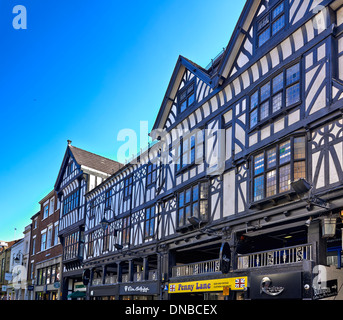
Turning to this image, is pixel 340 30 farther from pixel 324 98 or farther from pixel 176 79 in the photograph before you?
pixel 176 79

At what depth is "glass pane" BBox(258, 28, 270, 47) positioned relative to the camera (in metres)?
15.5

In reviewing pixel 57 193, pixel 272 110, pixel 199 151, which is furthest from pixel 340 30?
pixel 57 193

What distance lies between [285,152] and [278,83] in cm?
252

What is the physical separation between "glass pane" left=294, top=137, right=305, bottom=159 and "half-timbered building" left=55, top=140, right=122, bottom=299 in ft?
78.3

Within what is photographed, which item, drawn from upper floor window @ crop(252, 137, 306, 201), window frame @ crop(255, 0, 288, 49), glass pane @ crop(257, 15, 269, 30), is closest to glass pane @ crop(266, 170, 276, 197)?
upper floor window @ crop(252, 137, 306, 201)

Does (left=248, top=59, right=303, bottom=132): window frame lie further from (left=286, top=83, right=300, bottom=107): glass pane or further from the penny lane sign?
the penny lane sign

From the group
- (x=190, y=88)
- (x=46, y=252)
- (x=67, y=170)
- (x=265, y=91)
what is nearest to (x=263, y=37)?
(x=265, y=91)

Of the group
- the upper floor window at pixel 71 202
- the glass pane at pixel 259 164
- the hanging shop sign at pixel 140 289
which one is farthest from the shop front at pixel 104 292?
the glass pane at pixel 259 164

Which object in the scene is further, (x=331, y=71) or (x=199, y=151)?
(x=199, y=151)

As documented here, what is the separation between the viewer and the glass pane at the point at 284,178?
13.4 meters

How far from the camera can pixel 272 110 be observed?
14.6m

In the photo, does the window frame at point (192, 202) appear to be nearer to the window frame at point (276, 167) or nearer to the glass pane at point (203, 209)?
the glass pane at point (203, 209)

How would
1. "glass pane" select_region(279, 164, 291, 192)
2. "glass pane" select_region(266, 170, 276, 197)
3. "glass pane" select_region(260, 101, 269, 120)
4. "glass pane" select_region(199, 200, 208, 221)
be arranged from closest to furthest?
"glass pane" select_region(279, 164, 291, 192) < "glass pane" select_region(266, 170, 276, 197) < "glass pane" select_region(260, 101, 269, 120) < "glass pane" select_region(199, 200, 208, 221)

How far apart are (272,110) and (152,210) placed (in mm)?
10550
